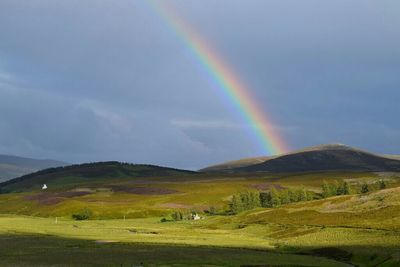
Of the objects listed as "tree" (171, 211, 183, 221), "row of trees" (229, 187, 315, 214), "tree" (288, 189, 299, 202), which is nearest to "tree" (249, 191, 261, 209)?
"row of trees" (229, 187, 315, 214)

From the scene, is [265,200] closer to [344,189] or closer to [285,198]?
[285,198]

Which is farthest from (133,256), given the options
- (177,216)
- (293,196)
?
(293,196)

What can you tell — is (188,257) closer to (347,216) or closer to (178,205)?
(347,216)

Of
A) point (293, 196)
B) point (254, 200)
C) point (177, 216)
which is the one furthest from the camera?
point (293, 196)

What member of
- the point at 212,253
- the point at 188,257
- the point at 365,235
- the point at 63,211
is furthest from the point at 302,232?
the point at 63,211

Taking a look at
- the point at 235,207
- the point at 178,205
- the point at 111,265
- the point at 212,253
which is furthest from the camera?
the point at 178,205

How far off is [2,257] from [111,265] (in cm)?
1694

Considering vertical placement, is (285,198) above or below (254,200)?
below

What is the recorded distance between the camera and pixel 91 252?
7519 centimetres

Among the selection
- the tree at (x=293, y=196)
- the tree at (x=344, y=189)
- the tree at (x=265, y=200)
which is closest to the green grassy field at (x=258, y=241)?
the tree at (x=293, y=196)

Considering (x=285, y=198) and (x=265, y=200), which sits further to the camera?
(x=265, y=200)

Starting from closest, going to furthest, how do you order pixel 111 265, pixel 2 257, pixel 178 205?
1. pixel 111 265
2. pixel 2 257
3. pixel 178 205

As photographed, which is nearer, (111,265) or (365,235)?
(111,265)

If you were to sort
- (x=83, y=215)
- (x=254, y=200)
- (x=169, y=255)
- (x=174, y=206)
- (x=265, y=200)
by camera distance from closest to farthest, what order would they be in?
(x=169, y=255) < (x=83, y=215) < (x=254, y=200) < (x=265, y=200) < (x=174, y=206)
